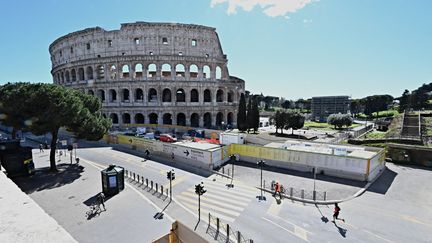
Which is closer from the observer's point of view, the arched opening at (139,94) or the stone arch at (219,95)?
the arched opening at (139,94)

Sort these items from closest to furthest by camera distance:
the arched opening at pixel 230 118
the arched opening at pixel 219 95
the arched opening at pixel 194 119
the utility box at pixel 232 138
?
the utility box at pixel 232 138 < the arched opening at pixel 194 119 < the arched opening at pixel 230 118 < the arched opening at pixel 219 95

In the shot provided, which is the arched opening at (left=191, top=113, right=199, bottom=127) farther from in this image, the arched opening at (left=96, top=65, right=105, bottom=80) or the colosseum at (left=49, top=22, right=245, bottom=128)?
the arched opening at (left=96, top=65, right=105, bottom=80)

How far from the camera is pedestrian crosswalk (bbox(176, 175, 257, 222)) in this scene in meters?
14.9

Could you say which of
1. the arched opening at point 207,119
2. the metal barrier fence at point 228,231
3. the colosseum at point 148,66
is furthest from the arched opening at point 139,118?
the metal barrier fence at point 228,231

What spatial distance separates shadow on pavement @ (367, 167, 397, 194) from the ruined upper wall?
43.4m

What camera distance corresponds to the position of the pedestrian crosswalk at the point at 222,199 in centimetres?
1492

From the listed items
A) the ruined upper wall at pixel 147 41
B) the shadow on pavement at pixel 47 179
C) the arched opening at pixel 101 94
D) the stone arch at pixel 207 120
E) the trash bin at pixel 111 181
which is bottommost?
the shadow on pavement at pixel 47 179

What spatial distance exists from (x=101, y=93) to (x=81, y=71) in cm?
915

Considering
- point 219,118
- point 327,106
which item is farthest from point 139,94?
point 327,106

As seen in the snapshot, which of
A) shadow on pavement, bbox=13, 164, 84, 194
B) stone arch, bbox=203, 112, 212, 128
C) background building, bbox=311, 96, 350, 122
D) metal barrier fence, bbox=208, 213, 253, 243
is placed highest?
background building, bbox=311, 96, 350, 122

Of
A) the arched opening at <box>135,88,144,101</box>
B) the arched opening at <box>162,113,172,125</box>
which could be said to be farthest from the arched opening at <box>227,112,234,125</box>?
the arched opening at <box>135,88,144,101</box>

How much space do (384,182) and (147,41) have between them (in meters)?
52.2

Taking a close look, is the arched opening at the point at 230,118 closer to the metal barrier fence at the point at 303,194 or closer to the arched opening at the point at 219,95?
the arched opening at the point at 219,95

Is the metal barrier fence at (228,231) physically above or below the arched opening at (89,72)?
below
